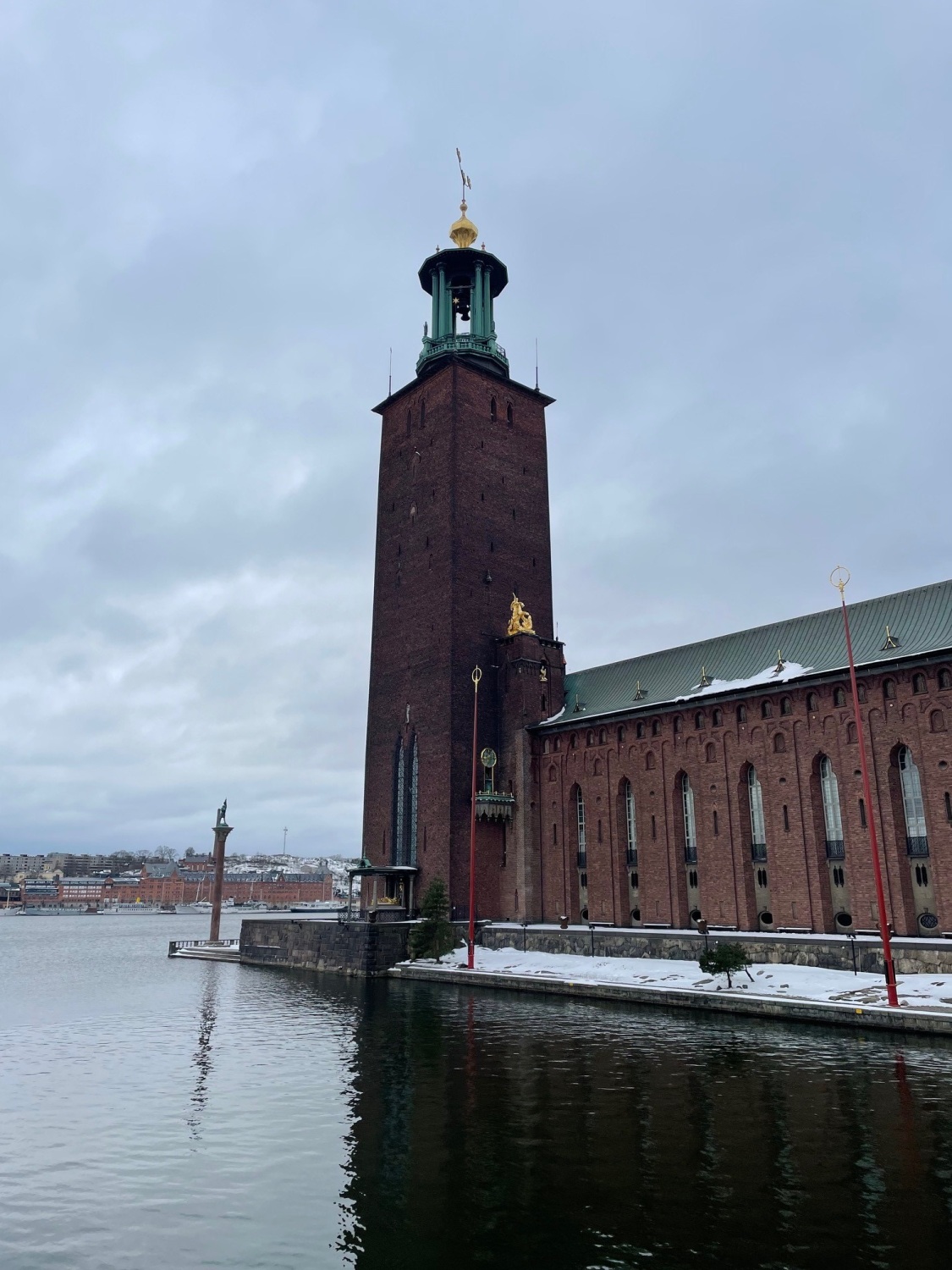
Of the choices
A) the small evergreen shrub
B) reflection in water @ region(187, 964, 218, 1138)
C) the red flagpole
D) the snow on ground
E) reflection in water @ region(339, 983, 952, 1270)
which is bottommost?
reflection in water @ region(187, 964, 218, 1138)

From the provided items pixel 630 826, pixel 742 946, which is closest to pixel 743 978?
pixel 742 946

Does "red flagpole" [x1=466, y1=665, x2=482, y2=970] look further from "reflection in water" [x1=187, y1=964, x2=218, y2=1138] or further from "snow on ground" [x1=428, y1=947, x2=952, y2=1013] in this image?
"reflection in water" [x1=187, y1=964, x2=218, y2=1138]

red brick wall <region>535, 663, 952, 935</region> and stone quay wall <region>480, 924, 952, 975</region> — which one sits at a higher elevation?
red brick wall <region>535, 663, 952, 935</region>

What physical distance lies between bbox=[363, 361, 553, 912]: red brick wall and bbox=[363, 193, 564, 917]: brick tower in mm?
100

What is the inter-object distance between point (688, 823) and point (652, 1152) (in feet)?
106

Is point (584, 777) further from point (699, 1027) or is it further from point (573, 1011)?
point (699, 1027)

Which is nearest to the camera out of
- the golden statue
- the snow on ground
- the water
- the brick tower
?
the water

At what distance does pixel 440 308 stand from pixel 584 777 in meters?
35.9

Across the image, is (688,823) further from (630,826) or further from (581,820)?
(581,820)

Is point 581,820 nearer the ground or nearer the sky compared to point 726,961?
nearer the sky

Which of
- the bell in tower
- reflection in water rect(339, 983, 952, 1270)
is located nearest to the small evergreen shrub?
reflection in water rect(339, 983, 952, 1270)

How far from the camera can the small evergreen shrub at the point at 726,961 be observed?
3300 centimetres

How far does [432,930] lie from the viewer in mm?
48906

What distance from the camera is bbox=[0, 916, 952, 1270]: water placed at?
11.9m
